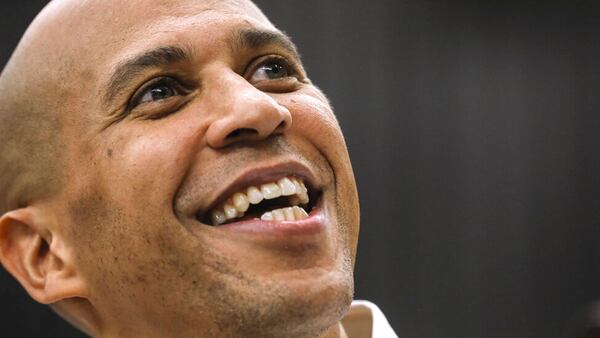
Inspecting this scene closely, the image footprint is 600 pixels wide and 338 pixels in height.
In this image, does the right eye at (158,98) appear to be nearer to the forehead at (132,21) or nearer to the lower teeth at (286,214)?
the forehead at (132,21)

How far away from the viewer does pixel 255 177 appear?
1.33m

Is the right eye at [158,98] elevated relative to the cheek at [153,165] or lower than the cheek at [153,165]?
elevated

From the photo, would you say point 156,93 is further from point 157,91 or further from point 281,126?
point 281,126

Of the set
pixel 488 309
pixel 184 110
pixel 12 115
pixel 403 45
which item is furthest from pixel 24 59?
pixel 488 309

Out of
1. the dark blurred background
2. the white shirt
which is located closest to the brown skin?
the white shirt

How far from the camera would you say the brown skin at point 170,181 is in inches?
50.7

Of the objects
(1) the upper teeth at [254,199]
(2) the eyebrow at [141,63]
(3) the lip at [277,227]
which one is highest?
(2) the eyebrow at [141,63]

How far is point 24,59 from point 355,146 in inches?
60.2

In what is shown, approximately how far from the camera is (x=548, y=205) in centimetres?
290

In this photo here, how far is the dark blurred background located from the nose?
1.44 meters

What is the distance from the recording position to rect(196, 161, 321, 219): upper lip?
1313 mm

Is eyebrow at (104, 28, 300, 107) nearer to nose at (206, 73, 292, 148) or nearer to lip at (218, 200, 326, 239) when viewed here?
nose at (206, 73, 292, 148)

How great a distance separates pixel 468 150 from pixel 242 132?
5.89ft

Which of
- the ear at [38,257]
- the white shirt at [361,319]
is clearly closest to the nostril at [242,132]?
the ear at [38,257]
